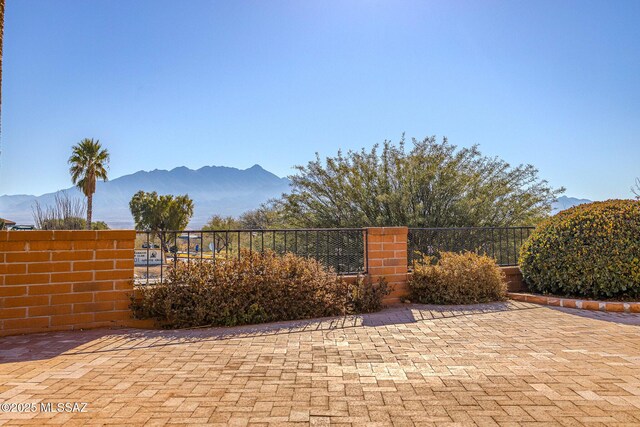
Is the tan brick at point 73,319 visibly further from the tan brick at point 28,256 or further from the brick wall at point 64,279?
the tan brick at point 28,256

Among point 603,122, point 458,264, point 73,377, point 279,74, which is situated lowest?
point 73,377

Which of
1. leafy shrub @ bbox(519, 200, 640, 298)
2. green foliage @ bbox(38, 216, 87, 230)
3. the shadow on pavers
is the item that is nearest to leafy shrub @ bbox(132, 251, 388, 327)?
the shadow on pavers

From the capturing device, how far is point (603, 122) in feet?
41.7

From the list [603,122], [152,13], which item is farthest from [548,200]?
[152,13]

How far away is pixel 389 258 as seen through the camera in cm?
633

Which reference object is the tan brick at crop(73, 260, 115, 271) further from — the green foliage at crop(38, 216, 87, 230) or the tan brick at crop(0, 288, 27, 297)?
the green foliage at crop(38, 216, 87, 230)

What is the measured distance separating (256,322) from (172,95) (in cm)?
1918

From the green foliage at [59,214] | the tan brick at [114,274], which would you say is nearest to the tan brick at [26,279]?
the tan brick at [114,274]

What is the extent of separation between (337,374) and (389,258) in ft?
11.1

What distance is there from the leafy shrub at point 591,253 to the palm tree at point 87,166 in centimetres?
3507

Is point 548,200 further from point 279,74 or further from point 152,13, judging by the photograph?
point 152,13

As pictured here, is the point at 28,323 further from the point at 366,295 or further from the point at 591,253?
the point at 591,253

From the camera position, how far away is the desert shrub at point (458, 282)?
630 cm

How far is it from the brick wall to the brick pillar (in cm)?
345
